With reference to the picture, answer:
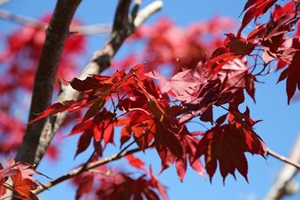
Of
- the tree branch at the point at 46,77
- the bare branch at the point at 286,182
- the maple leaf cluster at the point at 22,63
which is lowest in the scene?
the bare branch at the point at 286,182

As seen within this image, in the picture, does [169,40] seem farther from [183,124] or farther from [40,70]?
[183,124]

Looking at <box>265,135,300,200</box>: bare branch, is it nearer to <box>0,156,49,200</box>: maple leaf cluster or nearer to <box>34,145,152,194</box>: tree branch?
<box>34,145,152,194</box>: tree branch

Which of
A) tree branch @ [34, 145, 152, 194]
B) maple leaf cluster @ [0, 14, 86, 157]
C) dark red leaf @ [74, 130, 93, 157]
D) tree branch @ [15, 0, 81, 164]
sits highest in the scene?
maple leaf cluster @ [0, 14, 86, 157]

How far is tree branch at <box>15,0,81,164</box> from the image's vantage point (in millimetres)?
1048

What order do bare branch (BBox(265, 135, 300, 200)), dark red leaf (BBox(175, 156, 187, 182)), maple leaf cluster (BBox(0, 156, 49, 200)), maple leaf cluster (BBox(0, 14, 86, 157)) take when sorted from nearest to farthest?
maple leaf cluster (BBox(0, 156, 49, 200)) < dark red leaf (BBox(175, 156, 187, 182)) < bare branch (BBox(265, 135, 300, 200)) < maple leaf cluster (BBox(0, 14, 86, 157))

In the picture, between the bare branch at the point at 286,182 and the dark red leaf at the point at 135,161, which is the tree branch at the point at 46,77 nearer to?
the dark red leaf at the point at 135,161

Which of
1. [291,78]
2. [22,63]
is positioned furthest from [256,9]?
[22,63]

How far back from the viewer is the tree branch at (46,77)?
41.3 inches

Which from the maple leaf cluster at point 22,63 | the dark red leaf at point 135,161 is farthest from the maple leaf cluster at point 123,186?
the maple leaf cluster at point 22,63

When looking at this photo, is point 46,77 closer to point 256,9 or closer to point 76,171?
point 76,171

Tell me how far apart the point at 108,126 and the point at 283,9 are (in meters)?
0.43

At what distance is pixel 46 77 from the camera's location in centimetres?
111

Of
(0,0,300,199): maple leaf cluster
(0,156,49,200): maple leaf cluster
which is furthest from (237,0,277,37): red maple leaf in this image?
(0,156,49,200): maple leaf cluster

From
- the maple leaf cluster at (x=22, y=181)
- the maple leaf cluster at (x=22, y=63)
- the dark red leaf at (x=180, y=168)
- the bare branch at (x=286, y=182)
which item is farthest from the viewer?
the maple leaf cluster at (x=22, y=63)
